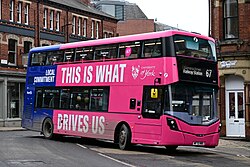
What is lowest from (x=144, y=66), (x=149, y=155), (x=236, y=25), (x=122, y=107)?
(x=149, y=155)

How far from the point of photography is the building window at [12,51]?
42.4 meters

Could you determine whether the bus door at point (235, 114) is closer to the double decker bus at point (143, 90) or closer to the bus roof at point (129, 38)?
the double decker bus at point (143, 90)

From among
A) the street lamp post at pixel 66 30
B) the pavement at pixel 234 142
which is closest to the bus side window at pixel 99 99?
the pavement at pixel 234 142

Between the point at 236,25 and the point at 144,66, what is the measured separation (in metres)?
10.7

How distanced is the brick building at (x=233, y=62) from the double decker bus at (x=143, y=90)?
810cm

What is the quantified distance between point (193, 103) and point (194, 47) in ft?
7.05

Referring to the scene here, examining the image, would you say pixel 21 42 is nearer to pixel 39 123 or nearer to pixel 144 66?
pixel 39 123

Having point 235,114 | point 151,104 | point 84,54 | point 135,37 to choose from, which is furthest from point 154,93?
point 235,114

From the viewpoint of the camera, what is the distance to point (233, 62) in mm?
27172

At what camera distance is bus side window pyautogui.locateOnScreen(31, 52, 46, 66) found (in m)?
25.1

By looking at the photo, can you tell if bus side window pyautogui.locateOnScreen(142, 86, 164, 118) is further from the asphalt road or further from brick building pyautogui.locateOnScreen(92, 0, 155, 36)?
brick building pyautogui.locateOnScreen(92, 0, 155, 36)

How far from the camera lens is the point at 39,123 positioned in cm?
2494

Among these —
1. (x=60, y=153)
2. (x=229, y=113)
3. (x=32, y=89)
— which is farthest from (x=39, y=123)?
(x=229, y=113)

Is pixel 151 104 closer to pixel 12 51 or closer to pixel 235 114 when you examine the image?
pixel 235 114
